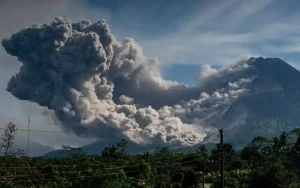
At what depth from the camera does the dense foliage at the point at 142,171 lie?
36875 mm

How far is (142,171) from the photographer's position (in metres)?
59.6

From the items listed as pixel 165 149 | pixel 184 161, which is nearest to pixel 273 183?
pixel 184 161

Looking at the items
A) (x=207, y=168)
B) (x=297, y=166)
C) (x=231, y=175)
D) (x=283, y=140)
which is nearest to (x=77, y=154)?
(x=231, y=175)

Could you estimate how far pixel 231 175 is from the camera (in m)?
59.8

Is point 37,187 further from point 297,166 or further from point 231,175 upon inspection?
point 297,166

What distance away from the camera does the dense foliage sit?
36.9 meters

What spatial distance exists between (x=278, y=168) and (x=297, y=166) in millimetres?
30866

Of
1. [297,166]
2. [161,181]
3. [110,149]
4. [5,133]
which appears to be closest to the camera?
[5,133]

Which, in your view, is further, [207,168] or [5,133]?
[207,168]

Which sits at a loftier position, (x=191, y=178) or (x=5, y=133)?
(x=5, y=133)

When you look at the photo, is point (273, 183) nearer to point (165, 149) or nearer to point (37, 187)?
point (37, 187)

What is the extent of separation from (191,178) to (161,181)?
24.2 ft

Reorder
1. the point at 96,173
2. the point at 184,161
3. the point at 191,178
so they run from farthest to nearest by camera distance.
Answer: the point at 184,161
the point at 191,178
the point at 96,173

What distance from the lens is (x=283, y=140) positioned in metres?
95.8
